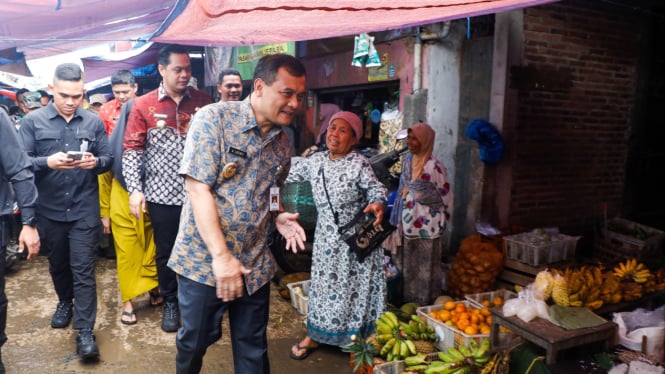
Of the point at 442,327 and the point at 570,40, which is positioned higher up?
the point at 570,40

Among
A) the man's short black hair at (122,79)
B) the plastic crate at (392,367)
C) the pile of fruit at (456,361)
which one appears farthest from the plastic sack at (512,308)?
the man's short black hair at (122,79)

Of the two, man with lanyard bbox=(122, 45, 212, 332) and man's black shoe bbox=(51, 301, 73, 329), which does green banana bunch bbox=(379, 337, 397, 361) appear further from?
man's black shoe bbox=(51, 301, 73, 329)

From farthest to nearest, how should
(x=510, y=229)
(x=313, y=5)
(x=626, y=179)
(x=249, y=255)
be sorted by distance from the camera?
(x=626, y=179)
(x=510, y=229)
(x=313, y=5)
(x=249, y=255)

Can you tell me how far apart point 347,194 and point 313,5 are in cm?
143

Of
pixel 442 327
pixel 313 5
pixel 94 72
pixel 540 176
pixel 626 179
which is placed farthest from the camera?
pixel 94 72

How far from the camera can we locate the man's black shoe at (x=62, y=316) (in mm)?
4145

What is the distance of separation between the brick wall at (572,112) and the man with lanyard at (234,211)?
4139mm

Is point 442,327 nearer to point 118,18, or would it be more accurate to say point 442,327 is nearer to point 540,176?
point 540,176

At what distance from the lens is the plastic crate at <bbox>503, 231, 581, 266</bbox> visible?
5.08 meters

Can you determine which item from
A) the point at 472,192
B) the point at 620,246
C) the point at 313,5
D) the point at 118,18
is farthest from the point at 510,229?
the point at 118,18

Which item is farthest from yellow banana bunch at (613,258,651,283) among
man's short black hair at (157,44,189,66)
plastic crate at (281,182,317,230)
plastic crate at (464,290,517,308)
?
man's short black hair at (157,44,189,66)

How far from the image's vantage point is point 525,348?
307 centimetres

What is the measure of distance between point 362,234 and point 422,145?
4.87ft

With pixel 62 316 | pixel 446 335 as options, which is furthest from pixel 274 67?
pixel 62 316
